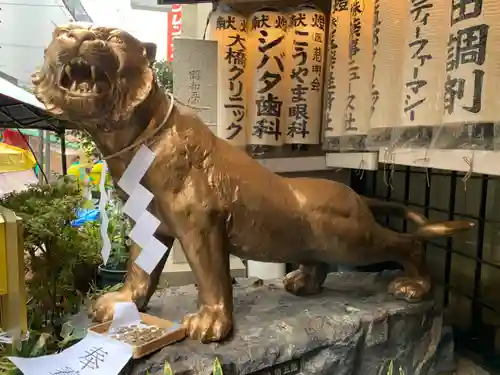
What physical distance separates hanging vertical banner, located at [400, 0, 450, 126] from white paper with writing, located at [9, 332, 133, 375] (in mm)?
810

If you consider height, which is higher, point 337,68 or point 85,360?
point 337,68

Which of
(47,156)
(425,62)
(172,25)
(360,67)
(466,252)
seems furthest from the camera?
(172,25)

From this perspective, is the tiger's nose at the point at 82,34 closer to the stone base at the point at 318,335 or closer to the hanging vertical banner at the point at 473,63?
the stone base at the point at 318,335

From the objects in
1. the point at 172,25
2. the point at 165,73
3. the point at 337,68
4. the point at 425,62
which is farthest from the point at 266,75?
the point at 172,25

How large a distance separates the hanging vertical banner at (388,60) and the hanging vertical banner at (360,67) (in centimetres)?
9

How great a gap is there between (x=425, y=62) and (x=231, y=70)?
2.41ft

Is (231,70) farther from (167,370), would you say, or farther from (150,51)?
(167,370)

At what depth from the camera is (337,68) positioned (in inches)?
62.9

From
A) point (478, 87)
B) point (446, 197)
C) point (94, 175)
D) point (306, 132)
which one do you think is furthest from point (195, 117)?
point (94, 175)

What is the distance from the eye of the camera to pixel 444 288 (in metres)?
1.63

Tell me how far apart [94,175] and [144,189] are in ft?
4.67

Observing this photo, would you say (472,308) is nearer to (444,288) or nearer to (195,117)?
(444,288)

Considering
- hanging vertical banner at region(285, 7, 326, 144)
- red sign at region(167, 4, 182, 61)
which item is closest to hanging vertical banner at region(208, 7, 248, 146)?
hanging vertical banner at region(285, 7, 326, 144)

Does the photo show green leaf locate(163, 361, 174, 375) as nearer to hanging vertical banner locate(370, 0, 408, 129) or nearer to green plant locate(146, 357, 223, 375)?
green plant locate(146, 357, 223, 375)
